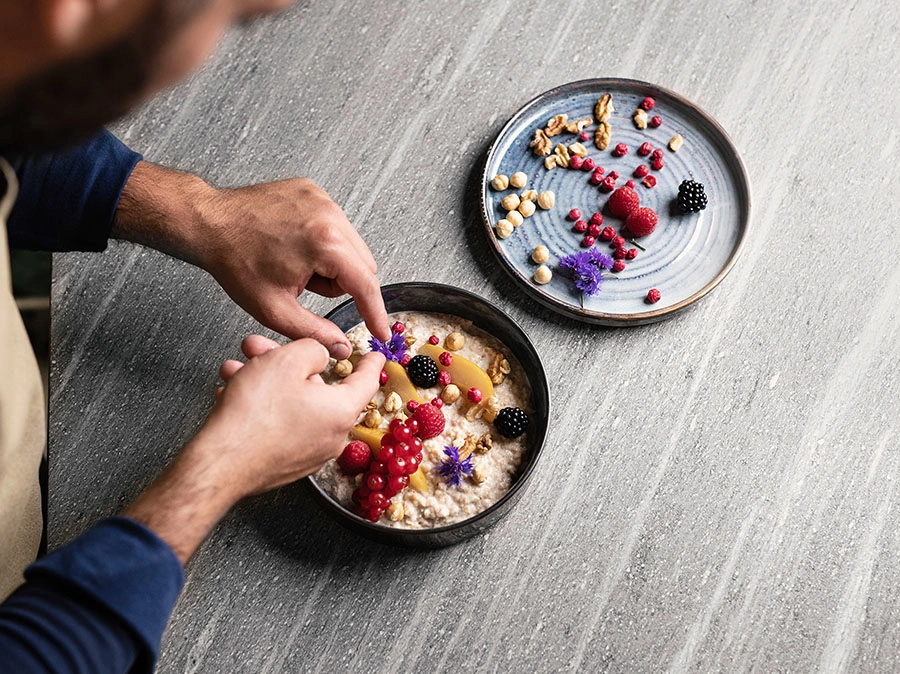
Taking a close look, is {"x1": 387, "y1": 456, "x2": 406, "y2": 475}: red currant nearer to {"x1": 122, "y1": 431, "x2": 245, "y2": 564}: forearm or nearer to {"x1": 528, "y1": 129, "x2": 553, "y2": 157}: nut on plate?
{"x1": 122, "y1": 431, "x2": 245, "y2": 564}: forearm

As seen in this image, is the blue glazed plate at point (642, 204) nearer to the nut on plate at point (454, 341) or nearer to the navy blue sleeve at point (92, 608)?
the nut on plate at point (454, 341)

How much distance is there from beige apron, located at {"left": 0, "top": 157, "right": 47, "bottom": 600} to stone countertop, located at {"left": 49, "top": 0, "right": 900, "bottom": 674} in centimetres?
8

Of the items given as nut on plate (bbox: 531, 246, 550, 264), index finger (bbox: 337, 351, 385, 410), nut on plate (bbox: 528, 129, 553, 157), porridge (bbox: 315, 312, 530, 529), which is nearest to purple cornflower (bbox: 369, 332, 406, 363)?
porridge (bbox: 315, 312, 530, 529)

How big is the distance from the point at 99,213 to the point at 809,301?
929 mm

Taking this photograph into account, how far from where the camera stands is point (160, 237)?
0.99m

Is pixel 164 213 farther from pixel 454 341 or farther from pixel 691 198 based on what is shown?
pixel 691 198

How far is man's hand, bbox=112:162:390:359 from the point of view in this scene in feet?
3.14

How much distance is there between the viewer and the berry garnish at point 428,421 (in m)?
0.98

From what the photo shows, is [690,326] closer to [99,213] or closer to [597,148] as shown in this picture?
[597,148]

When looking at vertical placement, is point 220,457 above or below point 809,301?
below

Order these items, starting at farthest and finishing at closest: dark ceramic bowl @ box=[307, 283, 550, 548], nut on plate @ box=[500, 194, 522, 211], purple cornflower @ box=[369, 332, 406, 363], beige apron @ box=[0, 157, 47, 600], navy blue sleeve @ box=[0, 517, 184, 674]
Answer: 1. nut on plate @ box=[500, 194, 522, 211]
2. purple cornflower @ box=[369, 332, 406, 363]
3. dark ceramic bowl @ box=[307, 283, 550, 548]
4. beige apron @ box=[0, 157, 47, 600]
5. navy blue sleeve @ box=[0, 517, 184, 674]

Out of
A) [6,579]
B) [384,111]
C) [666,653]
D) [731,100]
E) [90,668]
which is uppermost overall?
[731,100]

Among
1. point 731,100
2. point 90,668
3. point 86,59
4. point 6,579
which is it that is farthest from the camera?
point 731,100

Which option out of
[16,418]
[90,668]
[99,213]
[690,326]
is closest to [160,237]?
[99,213]
